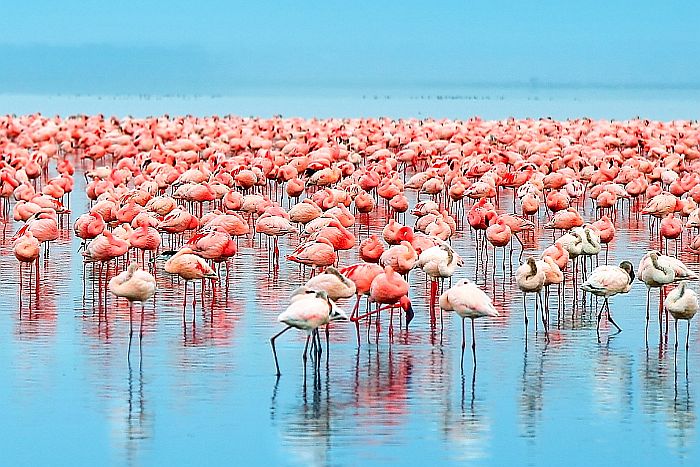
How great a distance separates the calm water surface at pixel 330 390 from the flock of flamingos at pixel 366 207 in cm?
36

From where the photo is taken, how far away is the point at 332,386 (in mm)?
10961

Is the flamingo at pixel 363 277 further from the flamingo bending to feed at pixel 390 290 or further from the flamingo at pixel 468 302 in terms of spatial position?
the flamingo at pixel 468 302

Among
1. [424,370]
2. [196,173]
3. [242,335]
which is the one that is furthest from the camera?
[196,173]

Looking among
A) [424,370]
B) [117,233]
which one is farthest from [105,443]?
[117,233]

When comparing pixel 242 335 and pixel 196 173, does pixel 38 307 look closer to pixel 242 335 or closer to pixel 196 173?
pixel 242 335

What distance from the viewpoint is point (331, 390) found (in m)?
10.9

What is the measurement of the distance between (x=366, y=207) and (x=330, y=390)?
9404 millimetres

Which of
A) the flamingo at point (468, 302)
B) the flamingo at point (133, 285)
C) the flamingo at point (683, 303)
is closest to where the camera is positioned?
the flamingo at point (468, 302)

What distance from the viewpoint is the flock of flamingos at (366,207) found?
41.2 feet

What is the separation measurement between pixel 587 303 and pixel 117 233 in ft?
16.0

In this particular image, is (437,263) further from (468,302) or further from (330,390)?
(330,390)

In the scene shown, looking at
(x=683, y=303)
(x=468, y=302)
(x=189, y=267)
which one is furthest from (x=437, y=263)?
(x=683, y=303)

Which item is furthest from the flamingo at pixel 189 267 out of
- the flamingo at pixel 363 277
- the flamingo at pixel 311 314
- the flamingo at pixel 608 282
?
the flamingo at pixel 608 282

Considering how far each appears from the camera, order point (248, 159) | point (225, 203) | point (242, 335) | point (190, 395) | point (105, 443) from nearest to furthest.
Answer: point (105, 443), point (190, 395), point (242, 335), point (225, 203), point (248, 159)
